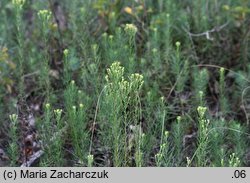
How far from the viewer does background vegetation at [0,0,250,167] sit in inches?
162

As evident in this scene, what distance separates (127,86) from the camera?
3760 millimetres

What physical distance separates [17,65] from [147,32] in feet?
4.50

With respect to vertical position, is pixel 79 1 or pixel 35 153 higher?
pixel 79 1

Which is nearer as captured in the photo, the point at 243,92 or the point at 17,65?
the point at 243,92

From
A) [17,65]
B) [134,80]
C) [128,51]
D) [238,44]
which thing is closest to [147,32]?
[128,51]

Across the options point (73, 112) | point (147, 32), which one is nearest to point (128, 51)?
point (147, 32)

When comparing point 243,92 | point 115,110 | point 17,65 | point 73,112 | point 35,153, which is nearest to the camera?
point 115,110

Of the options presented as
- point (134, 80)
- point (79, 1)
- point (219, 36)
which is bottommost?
point (134, 80)

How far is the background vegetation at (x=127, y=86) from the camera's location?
412 centimetres

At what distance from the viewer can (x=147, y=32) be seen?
18.0 ft

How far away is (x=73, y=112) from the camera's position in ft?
13.7

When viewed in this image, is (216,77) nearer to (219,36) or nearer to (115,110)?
(219,36)

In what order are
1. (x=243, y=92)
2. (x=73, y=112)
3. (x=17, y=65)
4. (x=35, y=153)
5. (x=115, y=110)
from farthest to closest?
(x=17, y=65) < (x=243, y=92) < (x=35, y=153) < (x=73, y=112) < (x=115, y=110)

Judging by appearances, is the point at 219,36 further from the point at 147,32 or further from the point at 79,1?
the point at 79,1
